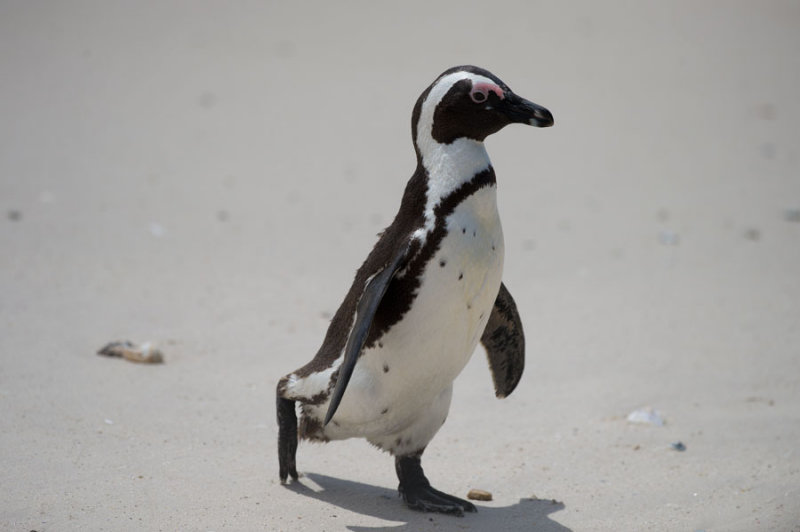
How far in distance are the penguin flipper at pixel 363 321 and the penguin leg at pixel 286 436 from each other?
456 millimetres

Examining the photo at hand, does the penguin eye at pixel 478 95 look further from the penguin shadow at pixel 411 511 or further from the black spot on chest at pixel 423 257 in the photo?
the penguin shadow at pixel 411 511

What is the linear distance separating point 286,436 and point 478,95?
120cm

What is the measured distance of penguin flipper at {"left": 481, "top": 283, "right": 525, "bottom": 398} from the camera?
3133mm

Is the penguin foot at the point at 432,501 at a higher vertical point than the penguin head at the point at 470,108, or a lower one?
lower

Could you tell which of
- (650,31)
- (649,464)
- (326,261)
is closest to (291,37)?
(650,31)

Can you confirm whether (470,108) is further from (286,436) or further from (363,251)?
(363,251)

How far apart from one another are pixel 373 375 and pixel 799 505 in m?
1.37

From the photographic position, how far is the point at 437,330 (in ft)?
8.72

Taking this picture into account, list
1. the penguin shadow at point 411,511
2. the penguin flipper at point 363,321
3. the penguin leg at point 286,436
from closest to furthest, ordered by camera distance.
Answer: the penguin flipper at point 363,321
the penguin shadow at point 411,511
the penguin leg at point 286,436

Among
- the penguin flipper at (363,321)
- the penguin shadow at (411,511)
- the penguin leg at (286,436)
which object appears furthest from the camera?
the penguin leg at (286,436)

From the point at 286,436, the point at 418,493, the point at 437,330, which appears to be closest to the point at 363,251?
the point at 286,436

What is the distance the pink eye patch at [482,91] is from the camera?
2.62 metres

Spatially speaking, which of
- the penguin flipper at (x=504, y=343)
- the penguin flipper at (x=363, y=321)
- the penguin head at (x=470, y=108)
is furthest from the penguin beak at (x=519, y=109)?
the penguin flipper at (x=504, y=343)

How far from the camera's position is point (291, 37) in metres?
9.20
